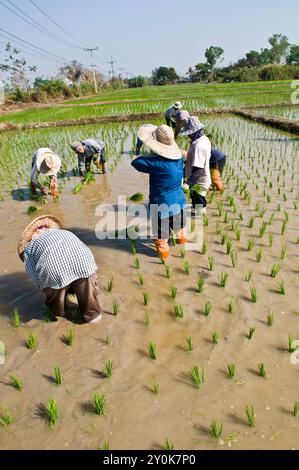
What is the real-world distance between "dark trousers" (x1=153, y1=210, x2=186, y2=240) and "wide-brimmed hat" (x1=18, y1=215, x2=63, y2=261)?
1170mm

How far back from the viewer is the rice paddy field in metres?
2.07

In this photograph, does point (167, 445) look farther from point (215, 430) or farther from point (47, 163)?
point (47, 163)

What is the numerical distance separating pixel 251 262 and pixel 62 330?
2.04m

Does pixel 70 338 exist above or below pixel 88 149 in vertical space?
below

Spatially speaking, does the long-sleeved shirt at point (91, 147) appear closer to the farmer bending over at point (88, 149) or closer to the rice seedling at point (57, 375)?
the farmer bending over at point (88, 149)

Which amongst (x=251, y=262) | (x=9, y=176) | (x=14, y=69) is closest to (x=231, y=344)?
(x=251, y=262)

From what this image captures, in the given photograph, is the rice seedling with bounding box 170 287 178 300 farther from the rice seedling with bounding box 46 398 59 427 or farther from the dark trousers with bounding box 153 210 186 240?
the rice seedling with bounding box 46 398 59 427

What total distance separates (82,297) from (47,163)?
3406mm

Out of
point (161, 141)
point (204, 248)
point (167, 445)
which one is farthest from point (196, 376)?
point (161, 141)

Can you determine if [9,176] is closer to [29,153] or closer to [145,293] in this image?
[29,153]

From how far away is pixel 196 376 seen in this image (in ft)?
7.54

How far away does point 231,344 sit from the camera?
2.64 m

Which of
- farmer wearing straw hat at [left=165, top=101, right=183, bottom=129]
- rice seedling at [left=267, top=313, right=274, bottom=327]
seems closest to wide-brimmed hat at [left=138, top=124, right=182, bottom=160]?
rice seedling at [left=267, top=313, right=274, bottom=327]

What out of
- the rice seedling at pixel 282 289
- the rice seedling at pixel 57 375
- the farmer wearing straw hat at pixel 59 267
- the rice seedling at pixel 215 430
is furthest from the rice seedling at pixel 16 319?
the rice seedling at pixel 282 289
